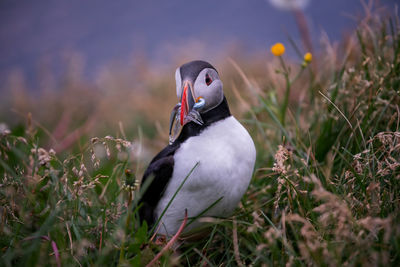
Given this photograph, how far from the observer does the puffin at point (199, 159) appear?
166 centimetres

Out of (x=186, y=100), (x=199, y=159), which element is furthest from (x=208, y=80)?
(x=199, y=159)

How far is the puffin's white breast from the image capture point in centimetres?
169

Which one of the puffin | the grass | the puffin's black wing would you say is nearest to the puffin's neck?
the puffin

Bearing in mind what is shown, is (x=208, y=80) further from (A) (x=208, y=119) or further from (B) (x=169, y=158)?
(B) (x=169, y=158)

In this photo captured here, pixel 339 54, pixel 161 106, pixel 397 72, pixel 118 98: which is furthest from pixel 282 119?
pixel 118 98

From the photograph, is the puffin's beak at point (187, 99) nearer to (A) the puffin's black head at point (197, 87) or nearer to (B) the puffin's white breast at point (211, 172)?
(A) the puffin's black head at point (197, 87)

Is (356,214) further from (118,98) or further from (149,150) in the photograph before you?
(118,98)

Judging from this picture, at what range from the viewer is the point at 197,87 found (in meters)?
1.64

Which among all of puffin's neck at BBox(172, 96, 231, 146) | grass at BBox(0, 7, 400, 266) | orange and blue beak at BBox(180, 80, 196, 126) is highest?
orange and blue beak at BBox(180, 80, 196, 126)

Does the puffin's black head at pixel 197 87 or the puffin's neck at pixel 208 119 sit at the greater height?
the puffin's black head at pixel 197 87

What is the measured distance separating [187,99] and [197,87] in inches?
3.6

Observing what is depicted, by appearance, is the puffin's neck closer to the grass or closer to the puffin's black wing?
the puffin's black wing

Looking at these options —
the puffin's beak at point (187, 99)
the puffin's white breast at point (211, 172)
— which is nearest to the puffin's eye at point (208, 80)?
the puffin's beak at point (187, 99)

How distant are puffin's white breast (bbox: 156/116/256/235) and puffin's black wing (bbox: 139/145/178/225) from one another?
3 centimetres
